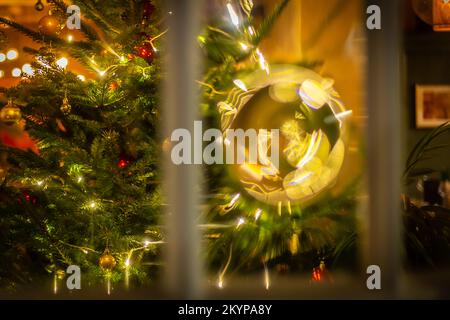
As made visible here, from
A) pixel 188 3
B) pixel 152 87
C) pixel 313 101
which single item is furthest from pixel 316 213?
pixel 188 3

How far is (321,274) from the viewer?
281cm

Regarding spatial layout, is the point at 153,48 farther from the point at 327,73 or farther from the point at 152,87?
the point at 327,73

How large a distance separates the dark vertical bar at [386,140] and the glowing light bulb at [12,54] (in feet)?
9.03

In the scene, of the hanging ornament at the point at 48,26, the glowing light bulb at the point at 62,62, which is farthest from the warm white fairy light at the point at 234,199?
the hanging ornament at the point at 48,26

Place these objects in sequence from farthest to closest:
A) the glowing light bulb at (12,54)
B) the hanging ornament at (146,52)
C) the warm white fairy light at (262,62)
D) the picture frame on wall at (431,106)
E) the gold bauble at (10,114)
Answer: the glowing light bulb at (12,54)
the picture frame on wall at (431,106)
the warm white fairy light at (262,62)
the hanging ornament at (146,52)
the gold bauble at (10,114)

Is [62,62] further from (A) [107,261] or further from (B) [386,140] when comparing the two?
(B) [386,140]

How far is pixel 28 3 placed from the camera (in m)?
4.22

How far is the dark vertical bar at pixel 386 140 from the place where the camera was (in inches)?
94.3

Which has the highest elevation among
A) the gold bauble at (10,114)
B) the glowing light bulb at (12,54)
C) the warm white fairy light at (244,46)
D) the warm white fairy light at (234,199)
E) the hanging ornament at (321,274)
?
the glowing light bulb at (12,54)

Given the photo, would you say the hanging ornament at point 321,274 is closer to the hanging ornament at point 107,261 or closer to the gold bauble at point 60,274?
the hanging ornament at point 107,261

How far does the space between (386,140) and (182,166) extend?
0.87 metres

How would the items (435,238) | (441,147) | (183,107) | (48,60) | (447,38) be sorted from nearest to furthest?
(183,107)
(48,60)
(435,238)
(441,147)
(447,38)

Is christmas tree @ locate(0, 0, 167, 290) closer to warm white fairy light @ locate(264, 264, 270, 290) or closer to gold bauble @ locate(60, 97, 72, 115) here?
gold bauble @ locate(60, 97, 72, 115)

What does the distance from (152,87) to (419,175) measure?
1539 millimetres
